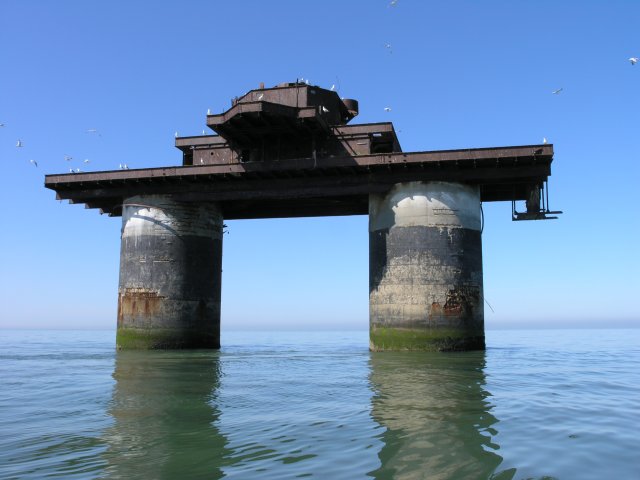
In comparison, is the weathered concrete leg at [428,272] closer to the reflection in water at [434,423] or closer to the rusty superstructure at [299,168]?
the rusty superstructure at [299,168]

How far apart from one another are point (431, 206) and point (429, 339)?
651cm

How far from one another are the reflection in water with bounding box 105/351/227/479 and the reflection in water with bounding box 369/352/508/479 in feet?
8.23

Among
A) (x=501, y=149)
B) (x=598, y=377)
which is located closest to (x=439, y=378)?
(x=598, y=377)

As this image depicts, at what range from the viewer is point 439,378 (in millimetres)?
15859

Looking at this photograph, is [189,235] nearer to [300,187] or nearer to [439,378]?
[300,187]

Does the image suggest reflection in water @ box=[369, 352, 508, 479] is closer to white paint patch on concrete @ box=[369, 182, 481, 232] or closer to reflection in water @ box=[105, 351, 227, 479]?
reflection in water @ box=[105, 351, 227, 479]

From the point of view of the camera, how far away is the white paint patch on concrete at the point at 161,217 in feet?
102

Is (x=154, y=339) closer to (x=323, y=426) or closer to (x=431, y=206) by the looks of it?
(x=431, y=206)

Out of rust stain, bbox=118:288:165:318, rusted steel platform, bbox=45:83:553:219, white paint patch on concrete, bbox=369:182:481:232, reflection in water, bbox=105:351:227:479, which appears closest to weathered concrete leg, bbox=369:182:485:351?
white paint patch on concrete, bbox=369:182:481:232

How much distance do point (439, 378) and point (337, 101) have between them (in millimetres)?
21156

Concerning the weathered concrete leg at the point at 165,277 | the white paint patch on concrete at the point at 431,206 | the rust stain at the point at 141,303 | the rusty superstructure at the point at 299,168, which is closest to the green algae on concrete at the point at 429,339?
the rusty superstructure at the point at 299,168

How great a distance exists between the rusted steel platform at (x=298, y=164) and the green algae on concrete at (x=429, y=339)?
7414 millimetres

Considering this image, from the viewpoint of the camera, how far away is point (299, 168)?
28641 mm

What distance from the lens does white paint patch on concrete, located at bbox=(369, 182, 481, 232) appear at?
2705cm
